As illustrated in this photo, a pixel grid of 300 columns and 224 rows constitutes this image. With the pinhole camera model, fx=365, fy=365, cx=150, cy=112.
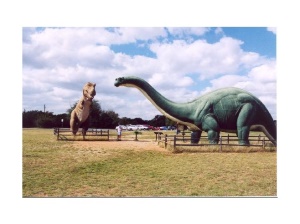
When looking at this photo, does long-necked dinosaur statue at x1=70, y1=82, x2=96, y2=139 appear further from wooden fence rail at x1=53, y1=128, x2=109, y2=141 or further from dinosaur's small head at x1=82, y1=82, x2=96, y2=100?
dinosaur's small head at x1=82, y1=82, x2=96, y2=100

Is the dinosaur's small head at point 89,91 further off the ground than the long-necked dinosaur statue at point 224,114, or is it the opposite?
the dinosaur's small head at point 89,91

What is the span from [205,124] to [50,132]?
163 inches

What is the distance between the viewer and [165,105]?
8.77 metres

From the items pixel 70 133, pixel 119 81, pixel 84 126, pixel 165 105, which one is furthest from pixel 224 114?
pixel 70 133

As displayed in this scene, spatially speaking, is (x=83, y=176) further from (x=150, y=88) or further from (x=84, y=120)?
(x=84, y=120)

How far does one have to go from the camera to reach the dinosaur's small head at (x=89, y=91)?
8.67m

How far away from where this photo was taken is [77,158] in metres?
7.41

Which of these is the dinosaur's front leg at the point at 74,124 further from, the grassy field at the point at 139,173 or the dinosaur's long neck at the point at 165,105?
the dinosaur's long neck at the point at 165,105

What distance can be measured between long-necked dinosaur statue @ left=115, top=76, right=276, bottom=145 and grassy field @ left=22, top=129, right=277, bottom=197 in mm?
784

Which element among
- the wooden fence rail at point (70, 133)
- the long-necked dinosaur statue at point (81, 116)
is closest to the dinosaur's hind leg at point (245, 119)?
the long-necked dinosaur statue at point (81, 116)

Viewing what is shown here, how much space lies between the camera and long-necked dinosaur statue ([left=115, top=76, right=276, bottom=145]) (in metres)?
8.80

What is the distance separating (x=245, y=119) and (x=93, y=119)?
14.1ft

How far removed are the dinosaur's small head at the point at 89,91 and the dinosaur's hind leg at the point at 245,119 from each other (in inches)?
144

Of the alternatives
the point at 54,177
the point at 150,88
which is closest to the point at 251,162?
the point at 150,88
